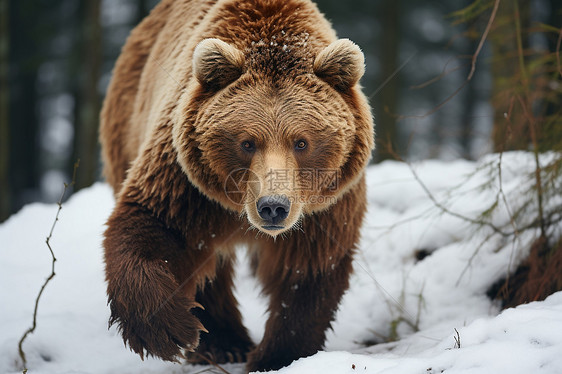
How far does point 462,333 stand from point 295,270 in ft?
4.13

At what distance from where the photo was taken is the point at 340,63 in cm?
355

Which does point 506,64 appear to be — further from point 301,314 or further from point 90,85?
point 90,85

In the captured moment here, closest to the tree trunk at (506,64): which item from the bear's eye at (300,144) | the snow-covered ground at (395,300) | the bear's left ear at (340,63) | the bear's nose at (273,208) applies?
the snow-covered ground at (395,300)

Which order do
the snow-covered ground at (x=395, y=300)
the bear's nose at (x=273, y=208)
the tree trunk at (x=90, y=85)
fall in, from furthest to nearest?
the tree trunk at (x=90, y=85)
the bear's nose at (x=273, y=208)
the snow-covered ground at (x=395, y=300)

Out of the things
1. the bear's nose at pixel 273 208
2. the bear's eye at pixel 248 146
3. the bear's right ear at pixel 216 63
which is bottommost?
the bear's nose at pixel 273 208

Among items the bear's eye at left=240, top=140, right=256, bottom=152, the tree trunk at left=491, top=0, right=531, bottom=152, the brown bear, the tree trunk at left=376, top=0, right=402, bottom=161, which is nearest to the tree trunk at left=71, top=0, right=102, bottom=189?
the tree trunk at left=376, top=0, right=402, bottom=161

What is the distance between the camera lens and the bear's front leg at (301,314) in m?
4.08

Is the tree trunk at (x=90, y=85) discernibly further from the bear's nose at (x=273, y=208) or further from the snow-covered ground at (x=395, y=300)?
the bear's nose at (x=273, y=208)

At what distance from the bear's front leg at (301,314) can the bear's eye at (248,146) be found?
42.2 inches

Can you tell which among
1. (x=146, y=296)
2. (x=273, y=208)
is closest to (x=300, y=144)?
(x=273, y=208)

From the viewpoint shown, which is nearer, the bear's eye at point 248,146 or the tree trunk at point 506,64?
the bear's eye at point 248,146

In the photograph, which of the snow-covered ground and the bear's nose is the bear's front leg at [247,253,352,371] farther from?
the bear's nose

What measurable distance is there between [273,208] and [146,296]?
3.13ft

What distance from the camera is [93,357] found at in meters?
4.25
